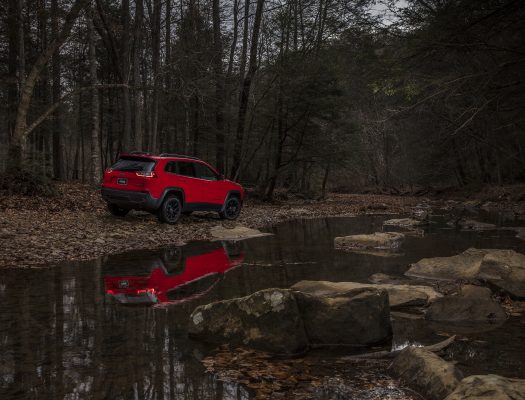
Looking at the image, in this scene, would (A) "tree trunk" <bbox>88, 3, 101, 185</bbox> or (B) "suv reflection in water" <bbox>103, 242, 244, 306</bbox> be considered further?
(A) "tree trunk" <bbox>88, 3, 101, 185</bbox>

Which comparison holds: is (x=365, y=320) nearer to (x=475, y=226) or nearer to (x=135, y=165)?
(x=135, y=165)

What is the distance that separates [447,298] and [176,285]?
403 cm

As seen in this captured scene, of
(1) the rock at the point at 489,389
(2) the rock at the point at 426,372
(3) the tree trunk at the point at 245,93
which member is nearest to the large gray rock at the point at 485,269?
(2) the rock at the point at 426,372

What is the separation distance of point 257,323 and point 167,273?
3.93m

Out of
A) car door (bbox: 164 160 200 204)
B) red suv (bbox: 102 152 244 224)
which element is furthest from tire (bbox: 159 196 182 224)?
car door (bbox: 164 160 200 204)

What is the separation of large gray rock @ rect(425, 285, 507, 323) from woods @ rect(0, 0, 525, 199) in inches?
169

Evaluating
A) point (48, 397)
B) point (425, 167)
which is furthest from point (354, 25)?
point (425, 167)

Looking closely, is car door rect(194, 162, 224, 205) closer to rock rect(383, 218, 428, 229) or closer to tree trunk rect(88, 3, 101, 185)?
rock rect(383, 218, 428, 229)

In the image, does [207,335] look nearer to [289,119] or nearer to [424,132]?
[289,119]

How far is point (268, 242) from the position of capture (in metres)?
13.0

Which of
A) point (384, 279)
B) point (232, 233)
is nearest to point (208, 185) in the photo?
point (232, 233)

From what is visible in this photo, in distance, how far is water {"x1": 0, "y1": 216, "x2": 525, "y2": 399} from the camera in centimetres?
391

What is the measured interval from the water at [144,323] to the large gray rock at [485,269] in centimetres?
57

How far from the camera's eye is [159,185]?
14586 mm
